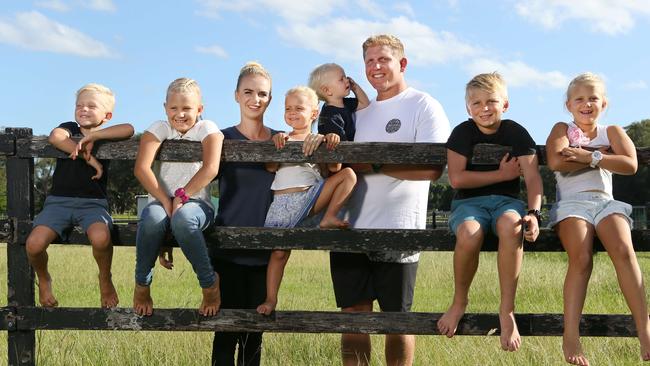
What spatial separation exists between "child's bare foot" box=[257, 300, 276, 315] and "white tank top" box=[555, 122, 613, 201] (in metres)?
1.82

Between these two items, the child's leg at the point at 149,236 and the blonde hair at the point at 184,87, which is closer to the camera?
the child's leg at the point at 149,236

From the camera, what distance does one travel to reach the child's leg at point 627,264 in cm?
431

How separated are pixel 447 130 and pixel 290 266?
46.3 feet

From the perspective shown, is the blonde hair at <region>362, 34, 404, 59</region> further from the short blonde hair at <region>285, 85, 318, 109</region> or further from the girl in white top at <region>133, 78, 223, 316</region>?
the girl in white top at <region>133, 78, 223, 316</region>

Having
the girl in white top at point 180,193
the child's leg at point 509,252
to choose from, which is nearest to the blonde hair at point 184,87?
the girl in white top at point 180,193

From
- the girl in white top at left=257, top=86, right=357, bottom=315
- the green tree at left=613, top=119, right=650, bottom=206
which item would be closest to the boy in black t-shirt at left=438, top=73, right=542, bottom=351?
the girl in white top at left=257, top=86, right=357, bottom=315

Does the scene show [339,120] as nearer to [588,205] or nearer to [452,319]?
[452,319]

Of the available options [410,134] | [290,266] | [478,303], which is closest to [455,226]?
[410,134]

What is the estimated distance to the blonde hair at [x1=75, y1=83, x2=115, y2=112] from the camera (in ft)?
16.1

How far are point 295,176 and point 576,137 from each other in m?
1.67

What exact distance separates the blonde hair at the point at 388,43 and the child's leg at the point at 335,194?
814mm

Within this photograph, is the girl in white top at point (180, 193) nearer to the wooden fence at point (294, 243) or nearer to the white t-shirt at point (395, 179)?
the wooden fence at point (294, 243)

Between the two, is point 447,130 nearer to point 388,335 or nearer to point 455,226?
point 455,226

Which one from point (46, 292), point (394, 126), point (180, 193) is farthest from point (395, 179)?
point (46, 292)
